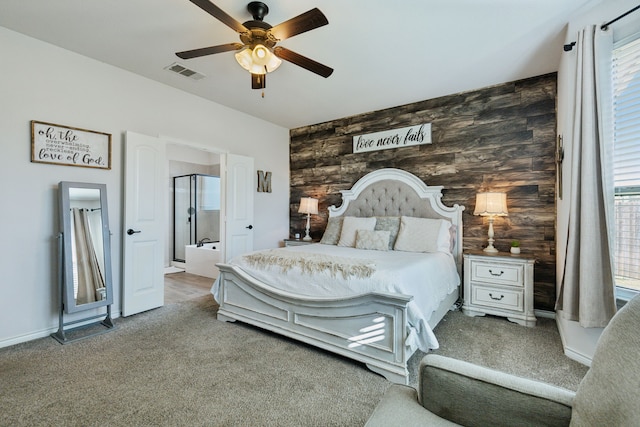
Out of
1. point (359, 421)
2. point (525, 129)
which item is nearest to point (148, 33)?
point (359, 421)

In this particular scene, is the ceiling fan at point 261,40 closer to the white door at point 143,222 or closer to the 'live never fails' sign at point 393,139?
the white door at point 143,222

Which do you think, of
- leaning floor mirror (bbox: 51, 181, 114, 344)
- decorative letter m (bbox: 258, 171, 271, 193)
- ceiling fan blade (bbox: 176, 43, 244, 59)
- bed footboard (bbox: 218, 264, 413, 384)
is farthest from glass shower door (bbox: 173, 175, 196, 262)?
ceiling fan blade (bbox: 176, 43, 244, 59)

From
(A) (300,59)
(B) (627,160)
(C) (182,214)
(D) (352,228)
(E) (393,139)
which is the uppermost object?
(A) (300,59)

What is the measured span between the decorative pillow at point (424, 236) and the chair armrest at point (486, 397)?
2.46 meters

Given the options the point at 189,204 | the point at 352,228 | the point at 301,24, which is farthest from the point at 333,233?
the point at 189,204

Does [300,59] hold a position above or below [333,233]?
above

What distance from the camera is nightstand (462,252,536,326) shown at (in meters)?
2.93

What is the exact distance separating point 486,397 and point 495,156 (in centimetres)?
327

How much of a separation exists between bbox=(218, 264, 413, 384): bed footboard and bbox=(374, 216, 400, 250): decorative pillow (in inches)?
62.6

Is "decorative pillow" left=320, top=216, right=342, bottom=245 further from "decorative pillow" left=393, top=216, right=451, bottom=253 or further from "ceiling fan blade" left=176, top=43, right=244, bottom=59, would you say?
"ceiling fan blade" left=176, top=43, right=244, bottom=59

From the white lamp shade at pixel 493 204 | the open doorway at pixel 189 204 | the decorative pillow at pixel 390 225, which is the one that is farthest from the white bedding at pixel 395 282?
the open doorway at pixel 189 204

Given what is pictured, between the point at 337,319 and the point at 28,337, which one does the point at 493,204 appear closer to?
the point at 337,319

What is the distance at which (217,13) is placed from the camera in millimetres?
1834

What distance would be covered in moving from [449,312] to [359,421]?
212cm
